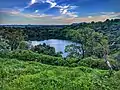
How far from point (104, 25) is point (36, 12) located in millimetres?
1868

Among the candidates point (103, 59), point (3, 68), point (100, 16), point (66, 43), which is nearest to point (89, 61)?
point (103, 59)

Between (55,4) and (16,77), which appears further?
(55,4)

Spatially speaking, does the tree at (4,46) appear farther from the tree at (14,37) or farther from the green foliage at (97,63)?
the green foliage at (97,63)

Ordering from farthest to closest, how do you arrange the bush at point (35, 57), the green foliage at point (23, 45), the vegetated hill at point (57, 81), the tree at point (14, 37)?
the tree at point (14, 37)
the green foliage at point (23, 45)
the bush at point (35, 57)
the vegetated hill at point (57, 81)

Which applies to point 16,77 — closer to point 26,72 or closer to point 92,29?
point 26,72

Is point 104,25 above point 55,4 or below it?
below

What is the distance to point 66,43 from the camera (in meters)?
8.52

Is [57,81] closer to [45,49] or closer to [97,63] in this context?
[97,63]

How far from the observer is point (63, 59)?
23.0 ft

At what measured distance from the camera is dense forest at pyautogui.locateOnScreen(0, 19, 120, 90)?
425 cm

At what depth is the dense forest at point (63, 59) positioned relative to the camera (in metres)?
4.25

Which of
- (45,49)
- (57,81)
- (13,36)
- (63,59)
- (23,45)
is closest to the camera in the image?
(57,81)

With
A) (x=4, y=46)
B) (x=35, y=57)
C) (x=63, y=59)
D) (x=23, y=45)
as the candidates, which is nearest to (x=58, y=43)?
(x=23, y=45)

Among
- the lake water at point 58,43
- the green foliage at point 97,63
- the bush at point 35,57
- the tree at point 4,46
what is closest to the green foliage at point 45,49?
the lake water at point 58,43
